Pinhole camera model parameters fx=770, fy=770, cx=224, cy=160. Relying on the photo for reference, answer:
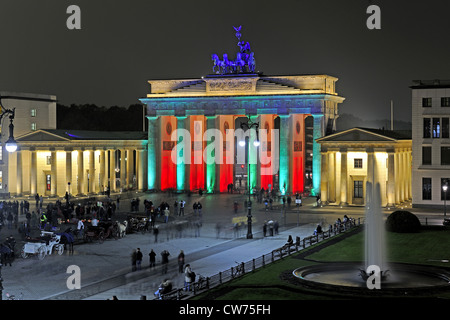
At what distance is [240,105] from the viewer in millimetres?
88250

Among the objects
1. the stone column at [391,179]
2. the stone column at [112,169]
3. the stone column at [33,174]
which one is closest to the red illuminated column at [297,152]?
the stone column at [391,179]

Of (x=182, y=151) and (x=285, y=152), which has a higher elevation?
(x=182, y=151)

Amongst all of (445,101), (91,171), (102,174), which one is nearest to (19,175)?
(91,171)

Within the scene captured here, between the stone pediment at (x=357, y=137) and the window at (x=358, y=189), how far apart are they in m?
4.43

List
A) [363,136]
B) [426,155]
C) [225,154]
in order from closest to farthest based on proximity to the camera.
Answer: [426,155], [363,136], [225,154]

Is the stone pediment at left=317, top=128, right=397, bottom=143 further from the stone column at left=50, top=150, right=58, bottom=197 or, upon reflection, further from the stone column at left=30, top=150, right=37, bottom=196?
the stone column at left=30, top=150, right=37, bottom=196

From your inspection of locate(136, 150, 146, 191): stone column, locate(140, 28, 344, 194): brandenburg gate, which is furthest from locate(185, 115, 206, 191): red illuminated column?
locate(136, 150, 146, 191): stone column

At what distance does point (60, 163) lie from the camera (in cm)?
8700

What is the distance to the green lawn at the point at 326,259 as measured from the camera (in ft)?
98.9

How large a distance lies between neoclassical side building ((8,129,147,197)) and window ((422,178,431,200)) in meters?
35.8

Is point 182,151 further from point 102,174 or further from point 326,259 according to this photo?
point 326,259

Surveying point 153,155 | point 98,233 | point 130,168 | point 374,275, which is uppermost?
point 153,155

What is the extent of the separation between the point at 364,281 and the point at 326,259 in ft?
21.9

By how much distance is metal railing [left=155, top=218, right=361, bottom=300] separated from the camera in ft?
97.9
